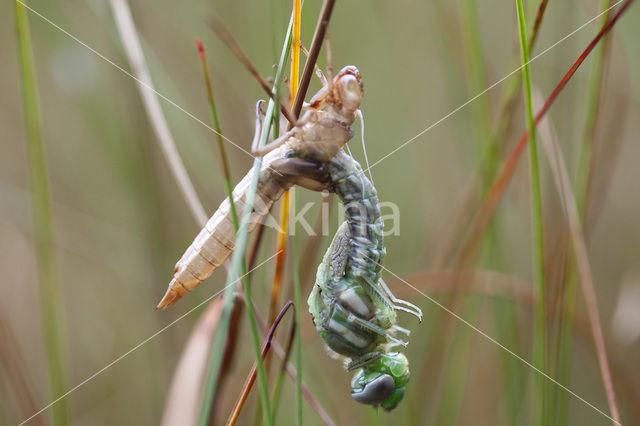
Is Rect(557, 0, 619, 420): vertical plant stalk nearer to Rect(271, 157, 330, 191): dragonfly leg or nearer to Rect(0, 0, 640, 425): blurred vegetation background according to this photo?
Rect(0, 0, 640, 425): blurred vegetation background

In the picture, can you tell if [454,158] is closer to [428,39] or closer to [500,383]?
[428,39]

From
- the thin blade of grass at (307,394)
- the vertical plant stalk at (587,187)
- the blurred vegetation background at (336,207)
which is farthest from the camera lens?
the blurred vegetation background at (336,207)

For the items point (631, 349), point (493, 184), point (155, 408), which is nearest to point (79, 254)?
point (155, 408)

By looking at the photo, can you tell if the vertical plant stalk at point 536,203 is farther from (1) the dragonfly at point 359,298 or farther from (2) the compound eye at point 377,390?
(2) the compound eye at point 377,390

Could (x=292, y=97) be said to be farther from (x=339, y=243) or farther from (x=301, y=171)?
(x=339, y=243)

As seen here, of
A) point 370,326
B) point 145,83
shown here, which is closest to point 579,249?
point 370,326

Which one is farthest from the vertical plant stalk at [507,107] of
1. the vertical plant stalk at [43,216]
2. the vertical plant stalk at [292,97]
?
the vertical plant stalk at [43,216]
